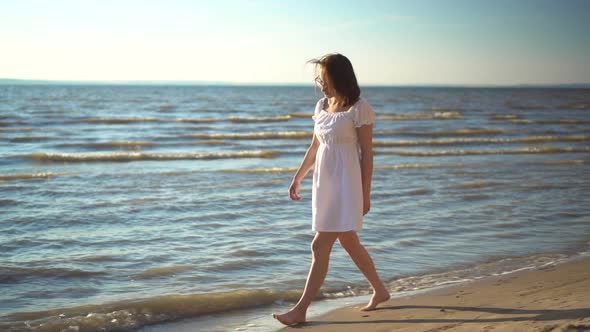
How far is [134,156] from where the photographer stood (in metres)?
14.9

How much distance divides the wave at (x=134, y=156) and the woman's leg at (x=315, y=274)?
11123 millimetres

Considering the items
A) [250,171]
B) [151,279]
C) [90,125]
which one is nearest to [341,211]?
[151,279]

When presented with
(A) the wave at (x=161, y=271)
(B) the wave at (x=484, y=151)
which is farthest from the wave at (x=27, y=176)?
(B) the wave at (x=484, y=151)

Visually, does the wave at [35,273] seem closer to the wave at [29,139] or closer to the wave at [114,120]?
the wave at [29,139]

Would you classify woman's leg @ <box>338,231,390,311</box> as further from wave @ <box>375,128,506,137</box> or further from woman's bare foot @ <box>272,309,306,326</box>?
wave @ <box>375,128,506,137</box>

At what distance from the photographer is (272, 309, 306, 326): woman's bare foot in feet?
13.4

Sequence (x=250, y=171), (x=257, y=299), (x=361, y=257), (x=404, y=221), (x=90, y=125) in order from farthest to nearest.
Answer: (x=90, y=125), (x=250, y=171), (x=404, y=221), (x=257, y=299), (x=361, y=257)

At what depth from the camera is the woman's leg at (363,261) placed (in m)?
4.12

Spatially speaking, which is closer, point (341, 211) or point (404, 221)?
point (341, 211)

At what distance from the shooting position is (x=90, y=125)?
25250 mm

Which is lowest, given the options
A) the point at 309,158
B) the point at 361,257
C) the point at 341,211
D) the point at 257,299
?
the point at 257,299

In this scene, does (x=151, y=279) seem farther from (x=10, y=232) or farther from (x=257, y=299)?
(x=10, y=232)

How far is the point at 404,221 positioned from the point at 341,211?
391 cm

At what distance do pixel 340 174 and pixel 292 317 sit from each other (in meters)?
1.05
